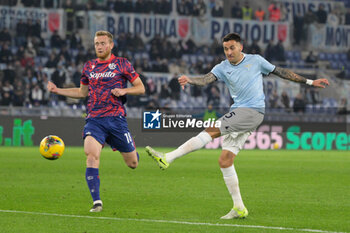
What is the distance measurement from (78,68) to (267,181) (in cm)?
1782

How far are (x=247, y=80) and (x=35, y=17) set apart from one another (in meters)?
25.5

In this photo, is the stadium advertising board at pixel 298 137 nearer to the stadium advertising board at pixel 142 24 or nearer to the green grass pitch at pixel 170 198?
the stadium advertising board at pixel 142 24

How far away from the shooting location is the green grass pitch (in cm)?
783

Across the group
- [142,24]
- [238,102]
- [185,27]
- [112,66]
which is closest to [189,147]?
[238,102]

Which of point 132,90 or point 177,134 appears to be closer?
point 132,90

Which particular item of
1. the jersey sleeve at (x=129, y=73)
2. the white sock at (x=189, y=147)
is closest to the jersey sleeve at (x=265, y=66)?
the white sock at (x=189, y=147)

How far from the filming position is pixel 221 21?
37594 millimetres

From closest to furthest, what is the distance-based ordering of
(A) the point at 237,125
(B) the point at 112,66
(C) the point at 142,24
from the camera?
1. (A) the point at 237,125
2. (B) the point at 112,66
3. (C) the point at 142,24

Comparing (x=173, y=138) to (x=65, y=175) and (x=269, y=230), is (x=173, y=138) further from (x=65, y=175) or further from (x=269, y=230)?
(x=269, y=230)

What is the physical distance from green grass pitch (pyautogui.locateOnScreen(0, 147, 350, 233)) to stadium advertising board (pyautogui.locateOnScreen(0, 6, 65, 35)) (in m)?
14.6

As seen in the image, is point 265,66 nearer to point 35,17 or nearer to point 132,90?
point 132,90

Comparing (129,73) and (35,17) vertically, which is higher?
(35,17)

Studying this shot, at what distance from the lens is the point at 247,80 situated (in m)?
8.52

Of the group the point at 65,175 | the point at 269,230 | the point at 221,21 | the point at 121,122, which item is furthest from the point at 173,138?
the point at 269,230
